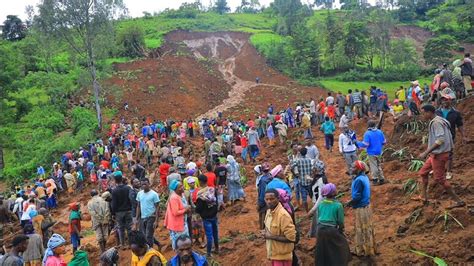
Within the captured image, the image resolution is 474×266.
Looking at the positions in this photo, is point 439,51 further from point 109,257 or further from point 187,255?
point 109,257

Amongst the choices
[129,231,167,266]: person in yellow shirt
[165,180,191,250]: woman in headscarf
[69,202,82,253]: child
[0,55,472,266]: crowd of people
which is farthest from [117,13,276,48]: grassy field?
[129,231,167,266]: person in yellow shirt

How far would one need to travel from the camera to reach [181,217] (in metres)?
6.82

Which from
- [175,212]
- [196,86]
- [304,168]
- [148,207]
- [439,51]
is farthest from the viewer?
[439,51]

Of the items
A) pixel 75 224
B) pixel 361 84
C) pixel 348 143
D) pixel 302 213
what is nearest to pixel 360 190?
pixel 302 213

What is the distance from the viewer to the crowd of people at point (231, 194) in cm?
518

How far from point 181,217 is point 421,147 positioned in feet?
25.7

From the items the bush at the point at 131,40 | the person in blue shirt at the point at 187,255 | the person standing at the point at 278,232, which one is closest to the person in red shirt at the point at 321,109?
the person standing at the point at 278,232

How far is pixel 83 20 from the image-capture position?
2669 centimetres

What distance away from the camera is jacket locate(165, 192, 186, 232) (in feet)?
22.2

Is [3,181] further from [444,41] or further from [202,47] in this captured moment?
[444,41]

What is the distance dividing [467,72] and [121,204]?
11.2 metres

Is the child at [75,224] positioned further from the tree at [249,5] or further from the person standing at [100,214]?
the tree at [249,5]

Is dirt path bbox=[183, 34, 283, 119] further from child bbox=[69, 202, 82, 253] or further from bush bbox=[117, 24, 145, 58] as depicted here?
child bbox=[69, 202, 82, 253]

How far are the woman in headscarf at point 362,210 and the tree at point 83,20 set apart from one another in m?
24.7
